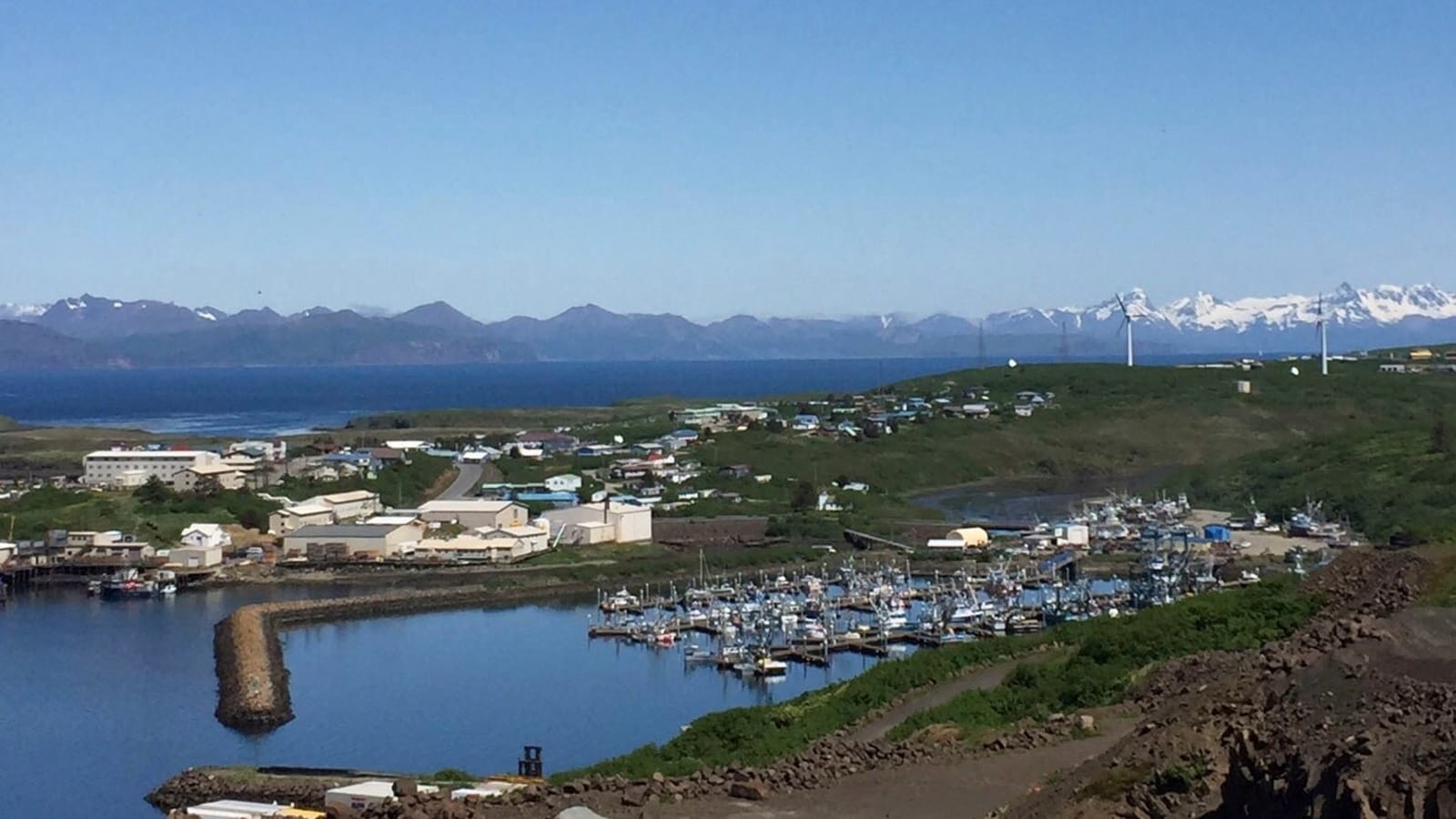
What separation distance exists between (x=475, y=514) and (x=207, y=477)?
20.3ft

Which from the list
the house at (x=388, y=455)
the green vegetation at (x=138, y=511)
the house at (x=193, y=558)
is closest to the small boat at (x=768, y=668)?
the house at (x=193, y=558)

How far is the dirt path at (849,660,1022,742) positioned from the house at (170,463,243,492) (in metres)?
21.1

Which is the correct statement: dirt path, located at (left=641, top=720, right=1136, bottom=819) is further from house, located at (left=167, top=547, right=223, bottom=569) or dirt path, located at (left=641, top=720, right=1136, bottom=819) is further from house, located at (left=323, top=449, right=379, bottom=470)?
house, located at (left=323, top=449, right=379, bottom=470)

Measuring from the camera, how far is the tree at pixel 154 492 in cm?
2764

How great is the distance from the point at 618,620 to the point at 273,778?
8197mm

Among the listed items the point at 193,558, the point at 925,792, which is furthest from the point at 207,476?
the point at 925,792

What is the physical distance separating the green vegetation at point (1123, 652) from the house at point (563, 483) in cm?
2131

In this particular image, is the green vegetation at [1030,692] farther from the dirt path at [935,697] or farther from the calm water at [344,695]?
the calm water at [344,695]

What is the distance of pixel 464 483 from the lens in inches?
1275

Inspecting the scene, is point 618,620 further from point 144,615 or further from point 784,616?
point 144,615

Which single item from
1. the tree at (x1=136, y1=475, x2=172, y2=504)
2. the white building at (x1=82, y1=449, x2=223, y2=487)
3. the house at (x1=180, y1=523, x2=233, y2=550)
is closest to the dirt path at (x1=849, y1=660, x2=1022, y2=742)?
the house at (x1=180, y1=523, x2=233, y2=550)

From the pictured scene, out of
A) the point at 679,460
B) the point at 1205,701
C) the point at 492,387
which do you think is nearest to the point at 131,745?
the point at 1205,701

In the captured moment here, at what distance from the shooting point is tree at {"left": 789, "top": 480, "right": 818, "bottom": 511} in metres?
28.9

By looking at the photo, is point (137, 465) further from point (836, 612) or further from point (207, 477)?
point (836, 612)
